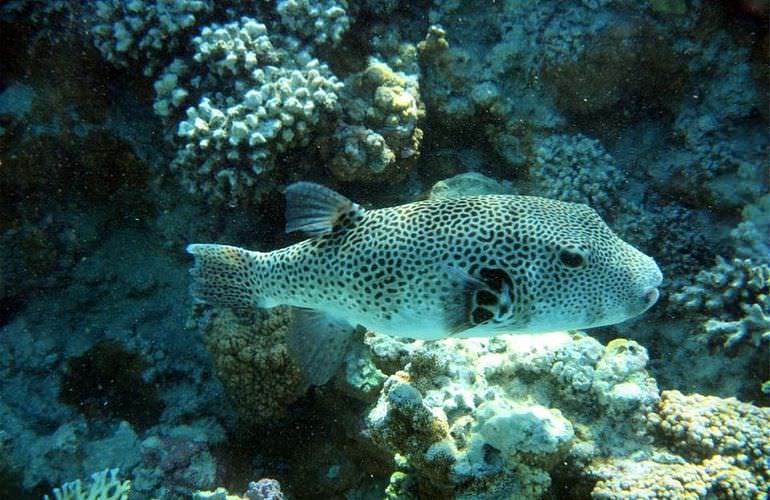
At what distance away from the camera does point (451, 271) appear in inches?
108

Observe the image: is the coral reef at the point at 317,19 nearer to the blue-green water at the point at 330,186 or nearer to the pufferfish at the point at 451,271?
the blue-green water at the point at 330,186

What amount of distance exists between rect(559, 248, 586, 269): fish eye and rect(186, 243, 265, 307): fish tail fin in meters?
2.01

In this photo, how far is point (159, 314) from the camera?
18.6 feet

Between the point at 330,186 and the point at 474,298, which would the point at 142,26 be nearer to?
the point at 330,186

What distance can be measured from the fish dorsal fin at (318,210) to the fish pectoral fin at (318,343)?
23.3 inches

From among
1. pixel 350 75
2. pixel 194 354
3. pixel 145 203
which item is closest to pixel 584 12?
pixel 350 75

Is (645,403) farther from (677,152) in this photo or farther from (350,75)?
(350,75)

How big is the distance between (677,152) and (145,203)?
590 centimetres

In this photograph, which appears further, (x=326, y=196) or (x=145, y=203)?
(x=145, y=203)


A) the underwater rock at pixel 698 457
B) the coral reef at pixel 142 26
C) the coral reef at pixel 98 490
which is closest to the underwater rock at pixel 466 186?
the underwater rock at pixel 698 457

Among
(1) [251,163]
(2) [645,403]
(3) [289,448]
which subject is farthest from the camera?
(3) [289,448]

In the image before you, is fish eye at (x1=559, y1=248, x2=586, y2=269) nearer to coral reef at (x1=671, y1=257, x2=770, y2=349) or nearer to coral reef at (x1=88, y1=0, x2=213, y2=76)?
coral reef at (x1=671, y1=257, x2=770, y2=349)

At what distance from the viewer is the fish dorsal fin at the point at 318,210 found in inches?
124

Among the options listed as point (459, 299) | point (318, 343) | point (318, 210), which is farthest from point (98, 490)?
point (459, 299)
